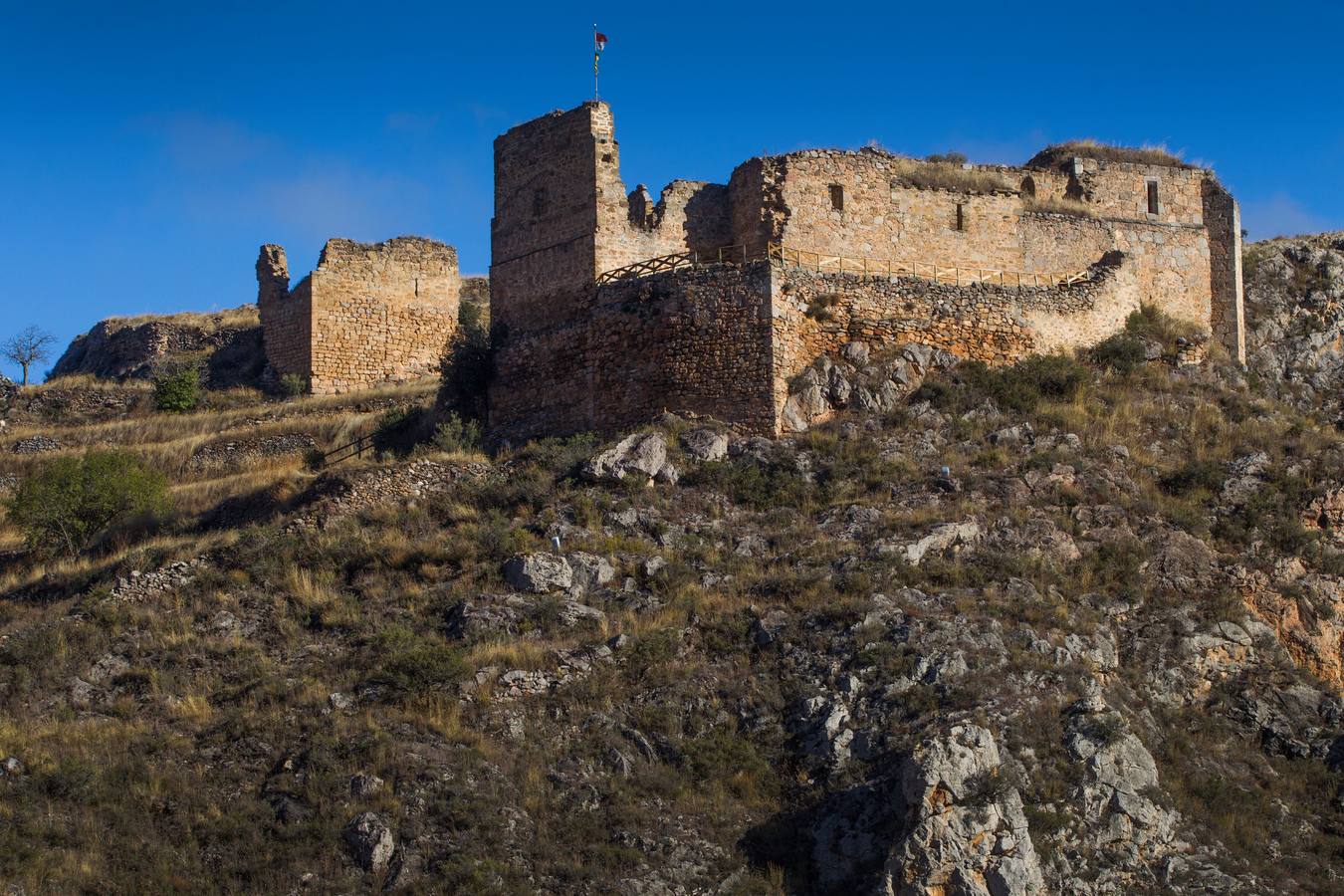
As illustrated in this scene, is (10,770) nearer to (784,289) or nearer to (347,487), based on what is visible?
(347,487)

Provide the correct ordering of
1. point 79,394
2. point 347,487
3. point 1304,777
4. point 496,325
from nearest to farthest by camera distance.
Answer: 1. point 1304,777
2. point 347,487
3. point 496,325
4. point 79,394

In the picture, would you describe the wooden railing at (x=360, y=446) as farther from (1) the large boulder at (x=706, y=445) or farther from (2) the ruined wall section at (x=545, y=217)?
(1) the large boulder at (x=706, y=445)

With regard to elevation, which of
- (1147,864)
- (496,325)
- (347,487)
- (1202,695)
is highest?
(496,325)

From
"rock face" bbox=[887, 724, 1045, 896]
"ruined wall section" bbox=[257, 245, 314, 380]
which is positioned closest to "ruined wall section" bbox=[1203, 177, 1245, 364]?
"rock face" bbox=[887, 724, 1045, 896]

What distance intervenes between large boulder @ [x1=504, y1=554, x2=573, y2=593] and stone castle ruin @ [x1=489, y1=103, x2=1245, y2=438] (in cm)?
574

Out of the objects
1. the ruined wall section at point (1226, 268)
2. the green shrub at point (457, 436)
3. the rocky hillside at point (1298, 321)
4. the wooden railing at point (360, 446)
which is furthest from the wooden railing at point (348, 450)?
the rocky hillside at point (1298, 321)

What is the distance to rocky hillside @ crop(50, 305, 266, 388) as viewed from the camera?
144 ft

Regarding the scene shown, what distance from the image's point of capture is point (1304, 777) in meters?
23.2

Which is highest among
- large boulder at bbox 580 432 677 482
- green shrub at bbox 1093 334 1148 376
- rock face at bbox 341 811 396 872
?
green shrub at bbox 1093 334 1148 376

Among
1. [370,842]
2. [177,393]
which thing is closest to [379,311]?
[177,393]

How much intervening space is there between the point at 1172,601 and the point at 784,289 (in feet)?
29.8

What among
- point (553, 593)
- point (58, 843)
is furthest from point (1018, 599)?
point (58, 843)

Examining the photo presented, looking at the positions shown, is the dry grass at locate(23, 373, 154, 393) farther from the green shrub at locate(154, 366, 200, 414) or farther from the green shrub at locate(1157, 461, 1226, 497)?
the green shrub at locate(1157, 461, 1226, 497)

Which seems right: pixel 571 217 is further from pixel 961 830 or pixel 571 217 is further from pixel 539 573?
pixel 961 830
